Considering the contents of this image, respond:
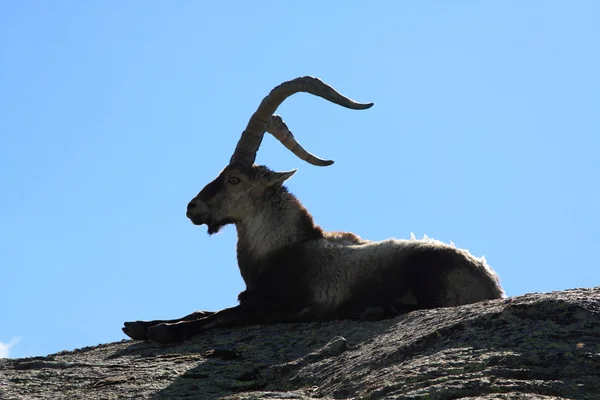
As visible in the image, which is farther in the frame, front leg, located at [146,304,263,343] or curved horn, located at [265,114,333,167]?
curved horn, located at [265,114,333,167]

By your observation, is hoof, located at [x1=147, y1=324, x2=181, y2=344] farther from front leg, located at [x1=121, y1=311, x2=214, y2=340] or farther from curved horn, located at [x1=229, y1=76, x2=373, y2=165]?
curved horn, located at [x1=229, y1=76, x2=373, y2=165]

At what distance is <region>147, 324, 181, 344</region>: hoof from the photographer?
9.99m

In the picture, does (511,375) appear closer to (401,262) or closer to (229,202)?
(401,262)

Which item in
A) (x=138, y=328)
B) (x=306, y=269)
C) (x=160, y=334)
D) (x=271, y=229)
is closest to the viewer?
(x=160, y=334)

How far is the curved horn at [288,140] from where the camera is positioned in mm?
13133

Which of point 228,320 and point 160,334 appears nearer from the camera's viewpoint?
Result: point 160,334

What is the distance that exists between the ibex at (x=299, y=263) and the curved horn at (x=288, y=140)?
0.06 meters

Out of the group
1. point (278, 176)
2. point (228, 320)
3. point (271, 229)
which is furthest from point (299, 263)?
point (278, 176)

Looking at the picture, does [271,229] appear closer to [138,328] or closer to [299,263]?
[299,263]

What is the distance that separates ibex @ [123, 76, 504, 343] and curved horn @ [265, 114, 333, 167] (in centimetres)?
6

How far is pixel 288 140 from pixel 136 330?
13.4 ft

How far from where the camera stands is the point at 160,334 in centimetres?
999

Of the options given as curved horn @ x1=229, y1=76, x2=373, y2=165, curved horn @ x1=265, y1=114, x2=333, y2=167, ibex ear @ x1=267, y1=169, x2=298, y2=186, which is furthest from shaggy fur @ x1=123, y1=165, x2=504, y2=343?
curved horn @ x1=265, y1=114, x2=333, y2=167

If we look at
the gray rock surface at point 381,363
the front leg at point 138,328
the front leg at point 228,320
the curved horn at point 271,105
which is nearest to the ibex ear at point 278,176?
the curved horn at point 271,105
